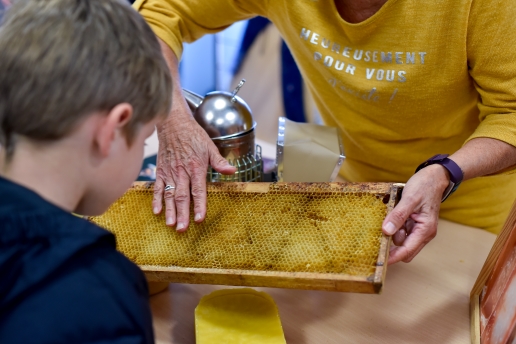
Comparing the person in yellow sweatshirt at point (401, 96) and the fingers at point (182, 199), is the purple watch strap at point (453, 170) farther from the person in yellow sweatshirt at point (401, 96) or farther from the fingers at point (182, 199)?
the fingers at point (182, 199)

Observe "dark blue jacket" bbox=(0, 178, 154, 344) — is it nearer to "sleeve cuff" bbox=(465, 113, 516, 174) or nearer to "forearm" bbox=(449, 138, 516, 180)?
"forearm" bbox=(449, 138, 516, 180)

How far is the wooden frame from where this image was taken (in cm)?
105

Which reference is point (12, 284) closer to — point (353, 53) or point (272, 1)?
point (353, 53)

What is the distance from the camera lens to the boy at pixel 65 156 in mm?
667

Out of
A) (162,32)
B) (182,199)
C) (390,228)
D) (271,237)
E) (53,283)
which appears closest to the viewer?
(53,283)

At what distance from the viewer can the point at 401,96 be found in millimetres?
1392

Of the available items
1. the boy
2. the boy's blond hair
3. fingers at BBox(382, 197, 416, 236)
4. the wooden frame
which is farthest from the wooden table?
the boy's blond hair

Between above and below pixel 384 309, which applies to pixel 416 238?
above

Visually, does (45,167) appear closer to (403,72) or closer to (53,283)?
(53,283)

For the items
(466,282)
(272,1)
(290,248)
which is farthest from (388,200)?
(272,1)

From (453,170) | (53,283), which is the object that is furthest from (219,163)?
(53,283)

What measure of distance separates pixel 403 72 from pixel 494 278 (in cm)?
59

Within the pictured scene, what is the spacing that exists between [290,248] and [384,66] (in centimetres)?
60

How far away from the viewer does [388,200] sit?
1181mm
